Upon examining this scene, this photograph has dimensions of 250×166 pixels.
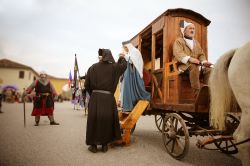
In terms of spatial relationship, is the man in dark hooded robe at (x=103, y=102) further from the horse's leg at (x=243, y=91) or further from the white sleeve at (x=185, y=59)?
the horse's leg at (x=243, y=91)

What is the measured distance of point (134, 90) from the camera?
5.12 metres

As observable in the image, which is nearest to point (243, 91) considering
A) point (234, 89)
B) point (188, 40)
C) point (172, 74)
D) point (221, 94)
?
point (234, 89)

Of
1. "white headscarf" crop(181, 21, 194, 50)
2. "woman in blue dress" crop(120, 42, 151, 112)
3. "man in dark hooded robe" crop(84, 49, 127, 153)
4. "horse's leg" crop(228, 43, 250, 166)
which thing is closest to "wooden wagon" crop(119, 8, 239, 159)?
"white headscarf" crop(181, 21, 194, 50)

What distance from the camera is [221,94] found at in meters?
2.94

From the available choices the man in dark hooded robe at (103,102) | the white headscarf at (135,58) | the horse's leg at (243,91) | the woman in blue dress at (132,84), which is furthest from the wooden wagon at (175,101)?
the horse's leg at (243,91)

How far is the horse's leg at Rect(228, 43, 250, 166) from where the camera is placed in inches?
96.0

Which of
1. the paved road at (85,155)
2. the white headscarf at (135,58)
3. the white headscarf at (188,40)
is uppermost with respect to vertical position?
the white headscarf at (188,40)

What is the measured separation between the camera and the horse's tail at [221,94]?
2.93 m

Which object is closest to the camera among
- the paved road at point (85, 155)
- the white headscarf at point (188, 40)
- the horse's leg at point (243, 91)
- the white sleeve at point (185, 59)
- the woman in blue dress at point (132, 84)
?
the horse's leg at point (243, 91)

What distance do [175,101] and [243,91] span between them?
172 centimetres

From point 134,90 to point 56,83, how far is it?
199ft

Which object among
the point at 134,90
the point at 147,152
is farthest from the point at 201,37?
the point at 147,152

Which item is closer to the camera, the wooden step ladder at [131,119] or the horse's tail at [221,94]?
the horse's tail at [221,94]

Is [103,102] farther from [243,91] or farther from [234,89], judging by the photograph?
[243,91]
